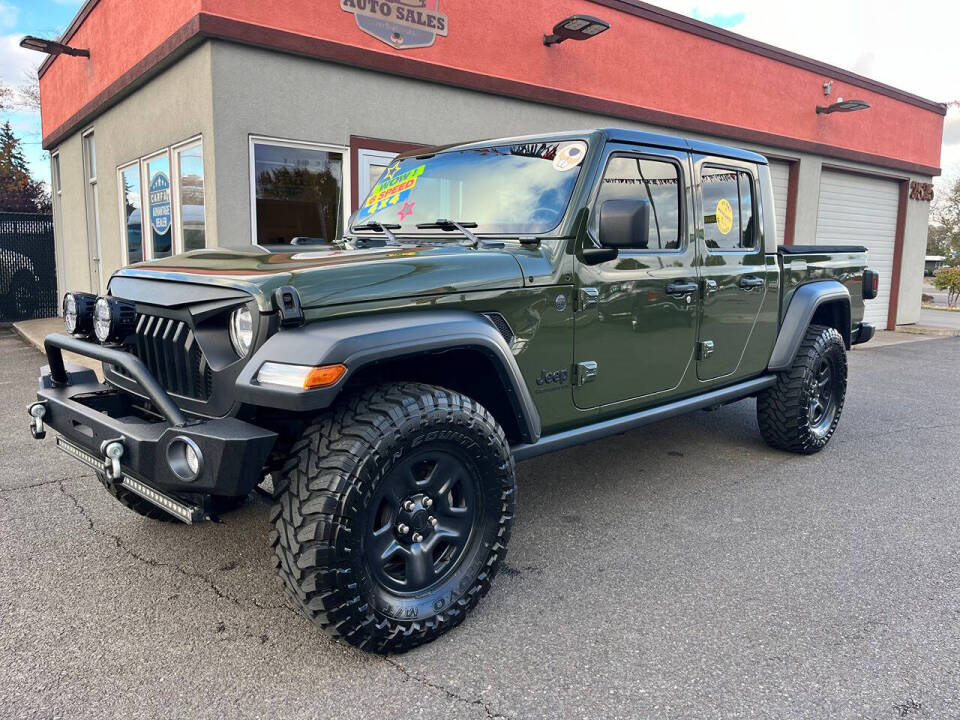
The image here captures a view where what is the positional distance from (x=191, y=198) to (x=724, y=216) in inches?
213

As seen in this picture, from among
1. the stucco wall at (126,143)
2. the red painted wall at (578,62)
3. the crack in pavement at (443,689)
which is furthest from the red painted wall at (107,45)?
the crack in pavement at (443,689)

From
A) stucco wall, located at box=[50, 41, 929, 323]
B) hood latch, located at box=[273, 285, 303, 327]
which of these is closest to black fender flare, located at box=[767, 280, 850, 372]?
hood latch, located at box=[273, 285, 303, 327]

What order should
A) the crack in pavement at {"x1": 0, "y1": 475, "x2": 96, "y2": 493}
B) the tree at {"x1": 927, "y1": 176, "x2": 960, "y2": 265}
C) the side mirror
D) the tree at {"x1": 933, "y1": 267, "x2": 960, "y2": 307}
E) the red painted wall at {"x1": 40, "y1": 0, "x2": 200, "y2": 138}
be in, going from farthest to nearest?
the tree at {"x1": 927, "y1": 176, "x2": 960, "y2": 265}, the tree at {"x1": 933, "y1": 267, "x2": 960, "y2": 307}, the red painted wall at {"x1": 40, "y1": 0, "x2": 200, "y2": 138}, the crack in pavement at {"x1": 0, "y1": 475, "x2": 96, "y2": 493}, the side mirror

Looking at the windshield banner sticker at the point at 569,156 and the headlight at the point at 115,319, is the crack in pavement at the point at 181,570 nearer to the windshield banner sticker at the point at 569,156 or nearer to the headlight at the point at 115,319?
the headlight at the point at 115,319

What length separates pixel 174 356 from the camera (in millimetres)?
2635

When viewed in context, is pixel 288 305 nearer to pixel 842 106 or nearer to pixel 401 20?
pixel 401 20

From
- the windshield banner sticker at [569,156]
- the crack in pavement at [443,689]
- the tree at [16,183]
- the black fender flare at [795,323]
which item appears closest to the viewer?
the crack in pavement at [443,689]

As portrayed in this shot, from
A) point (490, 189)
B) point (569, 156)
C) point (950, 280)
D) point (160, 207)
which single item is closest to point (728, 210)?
point (569, 156)

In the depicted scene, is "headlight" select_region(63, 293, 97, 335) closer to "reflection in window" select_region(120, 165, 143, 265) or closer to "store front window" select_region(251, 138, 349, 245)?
"store front window" select_region(251, 138, 349, 245)

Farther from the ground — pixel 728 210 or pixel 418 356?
pixel 728 210

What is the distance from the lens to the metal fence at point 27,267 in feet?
40.4

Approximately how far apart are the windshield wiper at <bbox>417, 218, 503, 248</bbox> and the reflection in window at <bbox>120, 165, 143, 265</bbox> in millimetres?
6535

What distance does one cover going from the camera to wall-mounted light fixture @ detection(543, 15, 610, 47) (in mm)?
8164

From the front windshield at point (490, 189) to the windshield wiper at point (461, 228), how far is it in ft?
0.10
